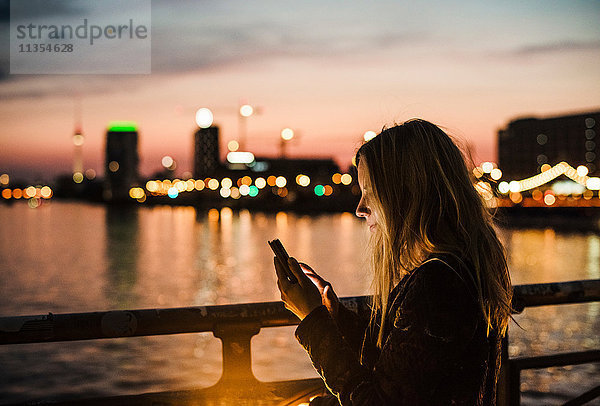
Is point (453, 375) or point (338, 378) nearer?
point (453, 375)

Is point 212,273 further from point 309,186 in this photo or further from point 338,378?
point 309,186

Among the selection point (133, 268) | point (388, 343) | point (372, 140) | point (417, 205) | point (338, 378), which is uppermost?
point (372, 140)

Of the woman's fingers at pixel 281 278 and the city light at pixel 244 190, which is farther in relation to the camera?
the city light at pixel 244 190

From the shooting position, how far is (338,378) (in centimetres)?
202

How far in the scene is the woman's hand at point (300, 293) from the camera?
218cm

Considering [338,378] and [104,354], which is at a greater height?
[338,378]

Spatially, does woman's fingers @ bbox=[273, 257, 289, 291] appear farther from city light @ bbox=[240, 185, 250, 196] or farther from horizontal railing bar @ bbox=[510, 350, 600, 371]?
city light @ bbox=[240, 185, 250, 196]

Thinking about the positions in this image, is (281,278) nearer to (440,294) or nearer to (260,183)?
(440,294)

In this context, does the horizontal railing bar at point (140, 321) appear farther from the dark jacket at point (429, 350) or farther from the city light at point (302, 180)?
the city light at point (302, 180)

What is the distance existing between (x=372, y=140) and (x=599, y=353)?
2555 mm

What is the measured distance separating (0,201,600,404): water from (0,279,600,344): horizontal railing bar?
53cm

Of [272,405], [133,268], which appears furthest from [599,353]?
[133,268]

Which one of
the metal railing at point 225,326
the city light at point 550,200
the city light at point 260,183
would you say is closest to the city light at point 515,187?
the city light at point 550,200

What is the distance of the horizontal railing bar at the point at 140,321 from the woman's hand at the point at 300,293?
0.87m
